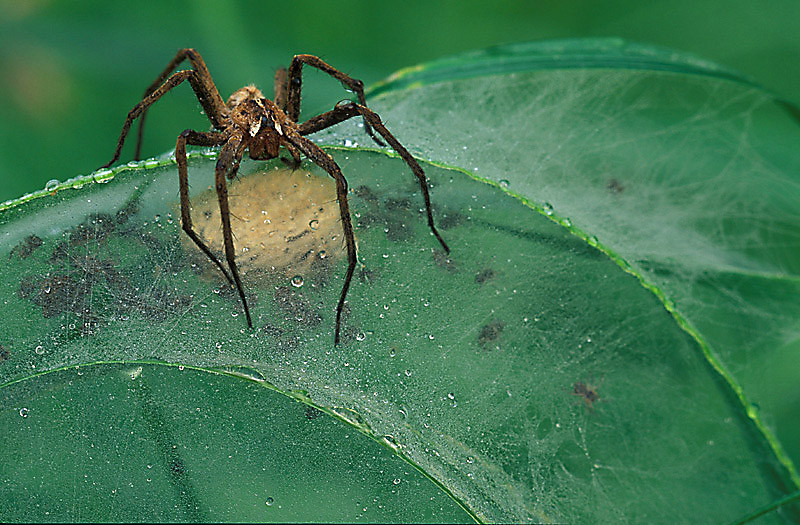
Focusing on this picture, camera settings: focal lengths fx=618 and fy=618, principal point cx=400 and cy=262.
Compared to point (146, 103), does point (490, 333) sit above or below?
below

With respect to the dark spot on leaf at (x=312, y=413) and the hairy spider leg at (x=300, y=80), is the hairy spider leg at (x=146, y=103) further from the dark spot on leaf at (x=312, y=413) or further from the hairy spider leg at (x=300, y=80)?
the dark spot on leaf at (x=312, y=413)

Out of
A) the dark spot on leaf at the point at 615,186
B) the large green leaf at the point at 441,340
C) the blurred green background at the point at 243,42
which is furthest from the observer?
the blurred green background at the point at 243,42

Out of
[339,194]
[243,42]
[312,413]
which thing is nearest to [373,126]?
[339,194]

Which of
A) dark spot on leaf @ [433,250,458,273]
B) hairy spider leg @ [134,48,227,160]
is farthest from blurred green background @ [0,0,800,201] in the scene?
dark spot on leaf @ [433,250,458,273]

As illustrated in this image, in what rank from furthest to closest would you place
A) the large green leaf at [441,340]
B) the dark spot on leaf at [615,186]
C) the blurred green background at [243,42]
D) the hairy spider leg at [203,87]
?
1. the blurred green background at [243,42]
2. the hairy spider leg at [203,87]
3. the dark spot on leaf at [615,186]
4. the large green leaf at [441,340]

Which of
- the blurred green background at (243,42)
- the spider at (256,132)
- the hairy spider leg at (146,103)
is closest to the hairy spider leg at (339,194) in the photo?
the spider at (256,132)

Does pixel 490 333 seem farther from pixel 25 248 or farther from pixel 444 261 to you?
pixel 25 248

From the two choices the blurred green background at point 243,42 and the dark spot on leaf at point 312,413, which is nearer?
the dark spot on leaf at point 312,413

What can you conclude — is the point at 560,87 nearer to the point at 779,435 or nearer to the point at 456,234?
the point at 456,234

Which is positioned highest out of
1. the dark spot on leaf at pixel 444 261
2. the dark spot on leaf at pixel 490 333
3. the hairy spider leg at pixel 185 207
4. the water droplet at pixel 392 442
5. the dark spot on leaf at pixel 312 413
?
the hairy spider leg at pixel 185 207
